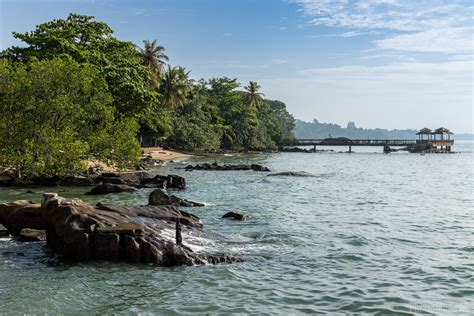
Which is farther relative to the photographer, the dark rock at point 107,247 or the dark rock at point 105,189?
the dark rock at point 105,189

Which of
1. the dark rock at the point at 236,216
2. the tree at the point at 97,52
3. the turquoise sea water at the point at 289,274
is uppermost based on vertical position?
the tree at the point at 97,52

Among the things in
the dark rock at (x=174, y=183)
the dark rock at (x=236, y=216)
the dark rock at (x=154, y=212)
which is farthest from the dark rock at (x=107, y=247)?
the dark rock at (x=174, y=183)

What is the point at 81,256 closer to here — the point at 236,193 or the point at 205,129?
the point at 236,193

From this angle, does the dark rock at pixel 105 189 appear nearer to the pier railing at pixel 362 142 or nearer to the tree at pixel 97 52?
the tree at pixel 97 52

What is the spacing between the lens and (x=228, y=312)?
9.92 meters

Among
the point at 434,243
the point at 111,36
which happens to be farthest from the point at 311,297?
the point at 111,36

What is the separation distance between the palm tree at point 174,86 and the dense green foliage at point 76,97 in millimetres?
162

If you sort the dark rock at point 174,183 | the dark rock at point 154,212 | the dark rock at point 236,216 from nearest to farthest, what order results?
the dark rock at point 154,212
the dark rock at point 236,216
the dark rock at point 174,183

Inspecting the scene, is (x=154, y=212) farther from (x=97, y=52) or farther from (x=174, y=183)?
(x=97, y=52)

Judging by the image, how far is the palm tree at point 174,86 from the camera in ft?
253

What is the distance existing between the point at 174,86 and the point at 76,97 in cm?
4453

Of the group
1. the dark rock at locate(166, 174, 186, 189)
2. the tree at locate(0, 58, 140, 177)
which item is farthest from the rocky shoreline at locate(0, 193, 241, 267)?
the dark rock at locate(166, 174, 186, 189)

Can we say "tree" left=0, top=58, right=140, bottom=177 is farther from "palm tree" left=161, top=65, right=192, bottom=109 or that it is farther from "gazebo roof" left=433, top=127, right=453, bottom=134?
"gazebo roof" left=433, top=127, right=453, bottom=134

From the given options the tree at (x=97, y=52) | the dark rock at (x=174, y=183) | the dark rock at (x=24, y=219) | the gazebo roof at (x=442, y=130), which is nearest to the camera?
the dark rock at (x=24, y=219)
